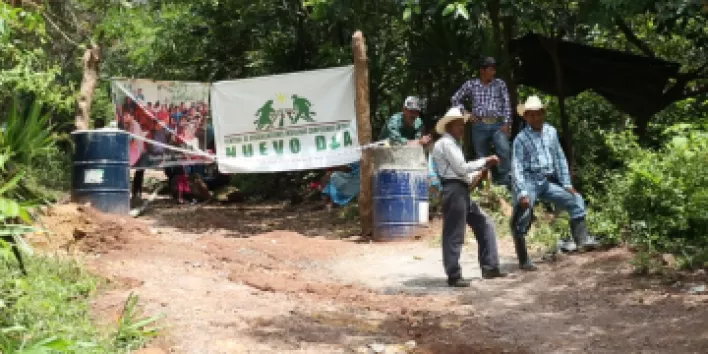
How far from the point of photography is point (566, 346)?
6008 mm

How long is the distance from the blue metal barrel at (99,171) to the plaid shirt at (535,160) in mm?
5295

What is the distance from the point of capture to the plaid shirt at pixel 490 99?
1123 centimetres

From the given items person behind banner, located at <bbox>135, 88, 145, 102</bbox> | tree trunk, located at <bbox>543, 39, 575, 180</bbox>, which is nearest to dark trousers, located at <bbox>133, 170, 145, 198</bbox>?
person behind banner, located at <bbox>135, 88, 145, 102</bbox>

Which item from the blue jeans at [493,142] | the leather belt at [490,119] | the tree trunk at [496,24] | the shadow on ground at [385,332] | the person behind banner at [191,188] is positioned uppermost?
the tree trunk at [496,24]

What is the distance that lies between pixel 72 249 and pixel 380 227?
3.65m

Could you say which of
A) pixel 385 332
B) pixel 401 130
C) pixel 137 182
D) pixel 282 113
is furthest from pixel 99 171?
pixel 385 332

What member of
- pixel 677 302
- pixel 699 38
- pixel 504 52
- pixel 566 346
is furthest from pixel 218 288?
pixel 699 38

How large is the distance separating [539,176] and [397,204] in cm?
262

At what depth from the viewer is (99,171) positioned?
11.5 m

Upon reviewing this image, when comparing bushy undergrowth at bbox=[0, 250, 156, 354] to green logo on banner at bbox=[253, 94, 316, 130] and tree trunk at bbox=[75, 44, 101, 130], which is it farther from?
tree trunk at bbox=[75, 44, 101, 130]

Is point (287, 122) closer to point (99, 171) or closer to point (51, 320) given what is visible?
point (99, 171)

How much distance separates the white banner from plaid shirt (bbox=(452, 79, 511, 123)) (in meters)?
1.46

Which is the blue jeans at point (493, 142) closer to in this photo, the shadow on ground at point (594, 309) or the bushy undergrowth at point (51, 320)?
the shadow on ground at point (594, 309)

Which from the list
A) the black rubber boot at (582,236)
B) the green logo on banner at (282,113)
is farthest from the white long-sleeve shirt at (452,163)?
the green logo on banner at (282,113)
